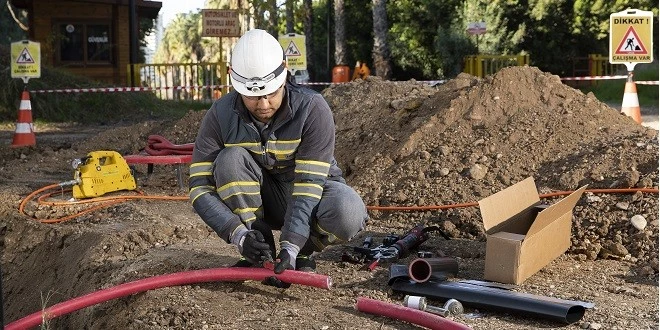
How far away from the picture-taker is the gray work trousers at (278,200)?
4.95 meters

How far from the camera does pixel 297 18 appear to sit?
33219 millimetres

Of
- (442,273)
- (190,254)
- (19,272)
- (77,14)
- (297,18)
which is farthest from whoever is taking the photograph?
(297,18)

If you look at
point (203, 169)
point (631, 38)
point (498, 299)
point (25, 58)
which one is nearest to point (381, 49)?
point (25, 58)

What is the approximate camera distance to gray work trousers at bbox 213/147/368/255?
4949mm

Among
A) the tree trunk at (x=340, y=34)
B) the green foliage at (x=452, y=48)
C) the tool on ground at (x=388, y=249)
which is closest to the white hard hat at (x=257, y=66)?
the tool on ground at (x=388, y=249)

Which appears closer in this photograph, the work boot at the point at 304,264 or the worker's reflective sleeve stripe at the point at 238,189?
the worker's reflective sleeve stripe at the point at 238,189

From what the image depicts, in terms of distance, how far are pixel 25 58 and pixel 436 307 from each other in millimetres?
11543

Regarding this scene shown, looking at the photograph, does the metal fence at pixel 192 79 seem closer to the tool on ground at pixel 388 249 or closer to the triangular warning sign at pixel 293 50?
the triangular warning sign at pixel 293 50

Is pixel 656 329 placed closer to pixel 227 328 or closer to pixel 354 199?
pixel 354 199

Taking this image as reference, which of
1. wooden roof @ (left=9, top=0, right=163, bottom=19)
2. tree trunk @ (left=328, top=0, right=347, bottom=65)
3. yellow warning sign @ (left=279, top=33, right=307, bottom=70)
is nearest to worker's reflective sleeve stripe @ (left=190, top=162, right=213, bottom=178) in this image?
yellow warning sign @ (left=279, top=33, right=307, bottom=70)

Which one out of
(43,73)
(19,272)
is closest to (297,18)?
(43,73)

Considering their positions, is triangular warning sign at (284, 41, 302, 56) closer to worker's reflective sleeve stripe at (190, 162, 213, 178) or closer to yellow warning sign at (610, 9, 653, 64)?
yellow warning sign at (610, 9, 653, 64)

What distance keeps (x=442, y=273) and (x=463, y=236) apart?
160cm

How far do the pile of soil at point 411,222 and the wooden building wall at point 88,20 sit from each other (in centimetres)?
1582
